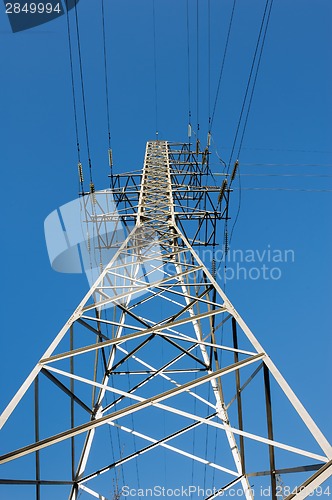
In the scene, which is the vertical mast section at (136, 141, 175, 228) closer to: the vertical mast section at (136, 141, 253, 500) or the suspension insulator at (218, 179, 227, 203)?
the vertical mast section at (136, 141, 253, 500)

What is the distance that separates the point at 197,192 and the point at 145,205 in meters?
2.55

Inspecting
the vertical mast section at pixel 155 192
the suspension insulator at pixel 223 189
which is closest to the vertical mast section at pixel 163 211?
the vertical mast section at pixel 155 192

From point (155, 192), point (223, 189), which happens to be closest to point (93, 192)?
point (155, 192)

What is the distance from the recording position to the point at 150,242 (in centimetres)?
880

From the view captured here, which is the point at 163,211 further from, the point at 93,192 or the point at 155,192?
the point at 93,192

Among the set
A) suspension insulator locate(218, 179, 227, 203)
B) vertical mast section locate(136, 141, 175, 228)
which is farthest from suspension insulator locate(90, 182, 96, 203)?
suspension insulator locate(218, 179, 227, 203)

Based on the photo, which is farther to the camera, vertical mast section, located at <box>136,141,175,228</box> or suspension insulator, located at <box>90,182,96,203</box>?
suspension insulator, located at <box>90,182,96,203</box>

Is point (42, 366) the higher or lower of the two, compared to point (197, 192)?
lower

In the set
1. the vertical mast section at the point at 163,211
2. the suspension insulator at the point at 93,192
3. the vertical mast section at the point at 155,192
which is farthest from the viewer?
the suspension insulator at the point at 93,192

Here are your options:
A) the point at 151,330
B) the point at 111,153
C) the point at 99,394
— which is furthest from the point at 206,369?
the point at 111,153

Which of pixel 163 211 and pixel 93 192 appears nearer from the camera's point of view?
pixel 163 211

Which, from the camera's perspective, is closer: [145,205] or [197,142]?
[145,205]

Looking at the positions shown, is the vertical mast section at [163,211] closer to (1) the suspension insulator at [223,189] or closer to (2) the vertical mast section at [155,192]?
(2) the vertical mast section at [155,192]

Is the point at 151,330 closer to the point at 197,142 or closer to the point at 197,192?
the point at 197,192
